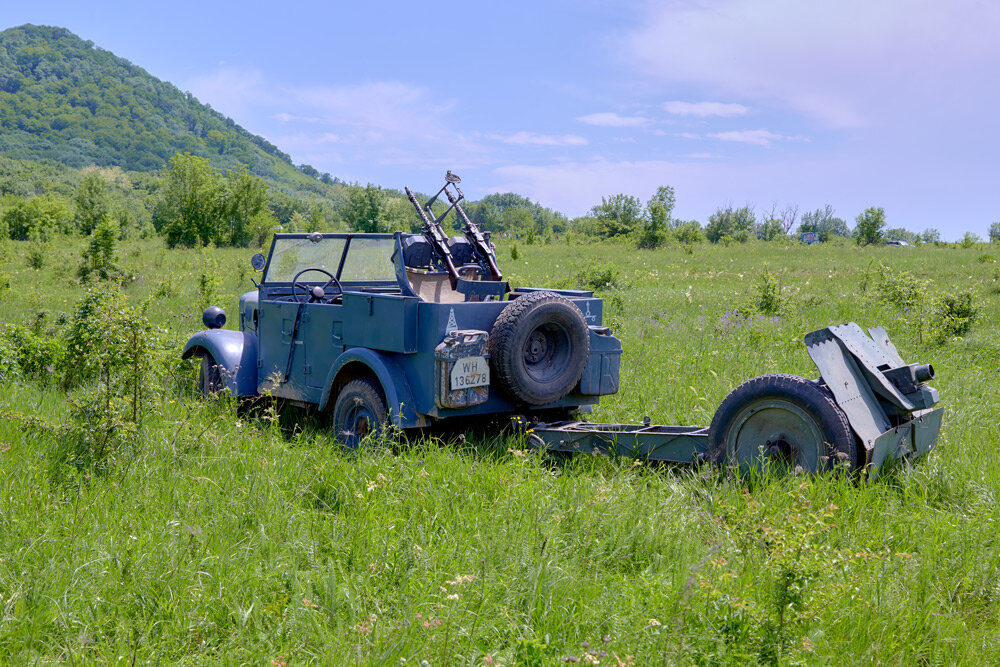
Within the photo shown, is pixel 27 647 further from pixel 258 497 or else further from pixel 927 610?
pixel 927 610

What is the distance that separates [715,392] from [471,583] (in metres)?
4.47

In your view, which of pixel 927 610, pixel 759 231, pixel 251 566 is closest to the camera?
pixel 927 610

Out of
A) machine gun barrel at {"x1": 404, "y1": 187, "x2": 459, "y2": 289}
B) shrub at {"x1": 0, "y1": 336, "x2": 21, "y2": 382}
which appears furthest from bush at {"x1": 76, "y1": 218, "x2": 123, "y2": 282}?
machine gun barrel at {"x1": 404, "y1": 187, "x2": 459, "y2": 289}

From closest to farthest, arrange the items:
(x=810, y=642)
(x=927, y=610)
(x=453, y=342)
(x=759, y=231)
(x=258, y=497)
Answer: (x=810, y=642)
(x=927, y=610)
(x=258, y=497)
(x=453, y=342)
(x=759, y=231)

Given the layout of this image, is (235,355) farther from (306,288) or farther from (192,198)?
(192,198)

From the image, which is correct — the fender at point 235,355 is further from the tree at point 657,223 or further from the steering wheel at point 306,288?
the tree at point 657,223

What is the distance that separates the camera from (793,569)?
270 centimetres

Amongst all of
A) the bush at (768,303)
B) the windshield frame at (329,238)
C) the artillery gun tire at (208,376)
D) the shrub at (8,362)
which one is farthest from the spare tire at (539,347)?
the bush at (768,303)

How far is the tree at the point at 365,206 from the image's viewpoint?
63328 millimetres

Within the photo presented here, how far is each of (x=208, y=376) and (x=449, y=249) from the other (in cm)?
266

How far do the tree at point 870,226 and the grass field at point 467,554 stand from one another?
4357 centimetres

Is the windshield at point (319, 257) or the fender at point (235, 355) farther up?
the windshield at point (319, 257)

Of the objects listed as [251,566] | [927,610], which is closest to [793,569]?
[927,610]

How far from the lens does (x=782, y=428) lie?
166 inches
